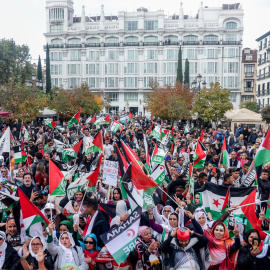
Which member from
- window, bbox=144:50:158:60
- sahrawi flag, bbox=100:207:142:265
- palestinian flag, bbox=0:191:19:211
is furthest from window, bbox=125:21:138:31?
sahrawi flag, bbox=100:207:142:265

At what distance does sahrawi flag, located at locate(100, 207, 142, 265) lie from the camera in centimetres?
540

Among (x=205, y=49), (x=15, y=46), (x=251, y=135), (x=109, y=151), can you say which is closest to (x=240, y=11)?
(x=205, y=49)

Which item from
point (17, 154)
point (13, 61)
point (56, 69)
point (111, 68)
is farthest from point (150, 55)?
point (17, 154)

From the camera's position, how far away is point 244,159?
11.9 m

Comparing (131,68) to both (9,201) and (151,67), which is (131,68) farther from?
(9,201)

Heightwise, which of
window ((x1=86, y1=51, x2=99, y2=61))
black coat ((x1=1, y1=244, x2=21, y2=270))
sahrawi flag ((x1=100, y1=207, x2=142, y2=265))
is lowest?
black coat ((x1=1, y1=244, x2=21, y2=270))

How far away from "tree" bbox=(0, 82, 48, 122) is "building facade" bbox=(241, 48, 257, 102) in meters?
52.3

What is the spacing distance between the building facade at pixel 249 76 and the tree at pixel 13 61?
38.4 metres

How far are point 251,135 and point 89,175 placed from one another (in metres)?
12.3

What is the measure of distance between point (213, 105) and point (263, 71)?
112 feet

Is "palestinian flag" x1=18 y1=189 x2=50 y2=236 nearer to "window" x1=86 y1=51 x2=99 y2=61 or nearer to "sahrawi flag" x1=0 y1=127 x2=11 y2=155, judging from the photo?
"sahrawi flag" x1=0 y1=127 x2=11 y2=155

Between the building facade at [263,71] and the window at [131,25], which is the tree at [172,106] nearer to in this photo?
the building facade at [263,71]

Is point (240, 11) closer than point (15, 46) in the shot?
No

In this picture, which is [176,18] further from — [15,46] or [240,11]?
[15,46]
